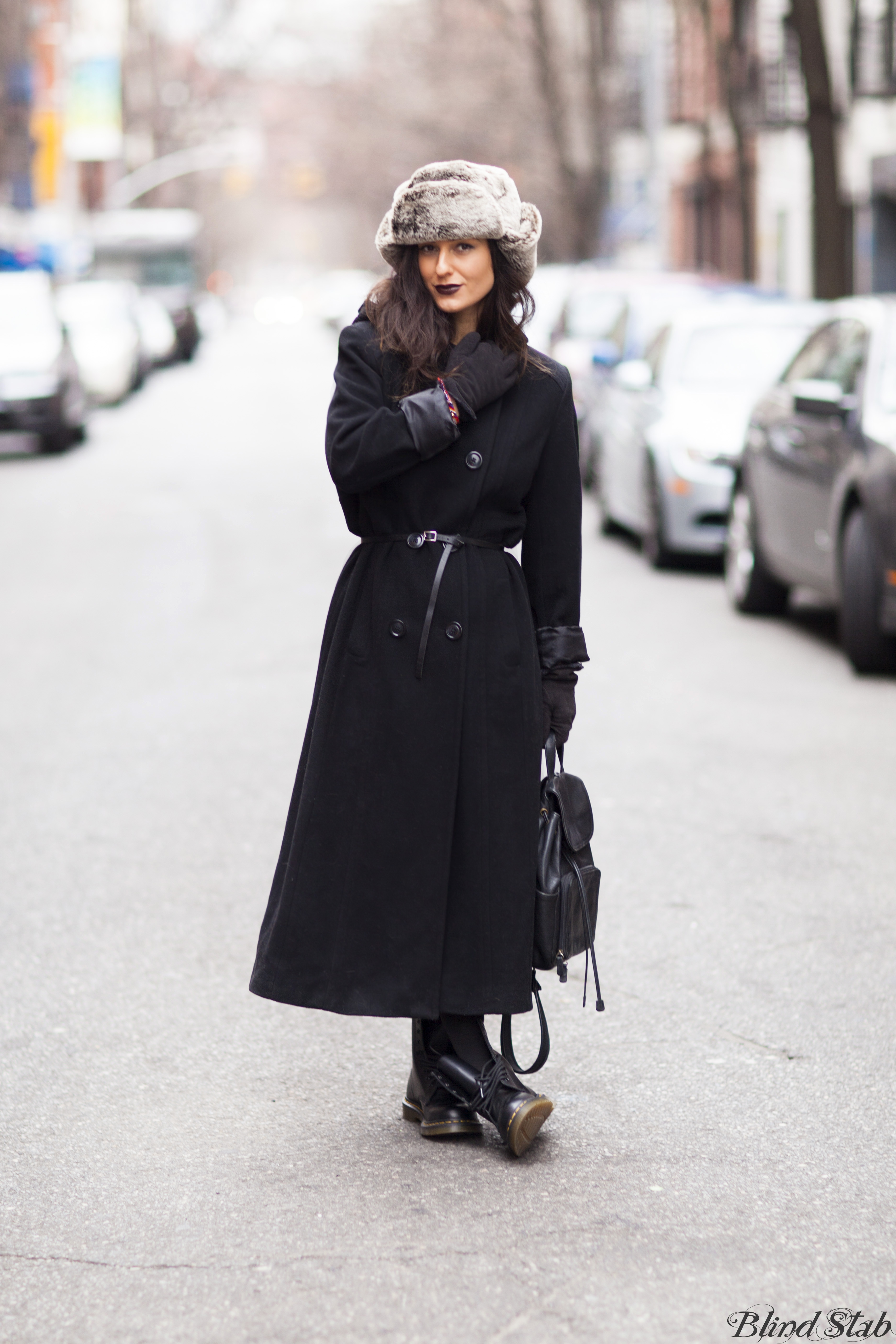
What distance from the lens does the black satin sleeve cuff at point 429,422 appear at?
3756 millimetres

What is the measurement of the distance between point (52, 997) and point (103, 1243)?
1.56 m

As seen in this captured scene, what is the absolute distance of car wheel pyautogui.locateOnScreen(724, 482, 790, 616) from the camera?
11.0 metres

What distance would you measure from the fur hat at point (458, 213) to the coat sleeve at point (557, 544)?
0.96ft

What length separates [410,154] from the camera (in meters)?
58.7

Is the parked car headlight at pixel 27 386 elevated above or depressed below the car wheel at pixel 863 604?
below

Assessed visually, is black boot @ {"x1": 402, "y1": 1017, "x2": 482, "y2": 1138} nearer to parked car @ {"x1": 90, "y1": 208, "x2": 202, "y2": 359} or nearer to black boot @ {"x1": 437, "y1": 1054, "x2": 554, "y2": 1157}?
black boot @ {"x1": 437, "y1": 1054, "x2": 554, "y2": 1157}

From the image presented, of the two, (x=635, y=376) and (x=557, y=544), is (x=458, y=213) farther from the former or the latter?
(x=635, y=376)

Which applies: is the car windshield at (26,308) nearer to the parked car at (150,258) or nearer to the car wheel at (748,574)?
the car wheel at (748,574)

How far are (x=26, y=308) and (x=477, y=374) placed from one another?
20.1m

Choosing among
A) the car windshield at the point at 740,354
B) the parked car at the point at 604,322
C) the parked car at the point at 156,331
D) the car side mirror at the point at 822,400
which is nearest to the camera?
the car side mirror at the point at 822,400

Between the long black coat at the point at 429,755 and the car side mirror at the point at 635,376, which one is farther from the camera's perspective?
the car side mirror at the point at 635,376

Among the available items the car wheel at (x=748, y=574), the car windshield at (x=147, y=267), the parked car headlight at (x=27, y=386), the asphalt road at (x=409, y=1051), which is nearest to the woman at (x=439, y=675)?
the asphalt road at (x=409, y=1051)

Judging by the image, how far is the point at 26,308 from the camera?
2308 centimetres

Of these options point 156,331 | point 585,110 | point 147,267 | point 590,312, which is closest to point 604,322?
point 590,312
